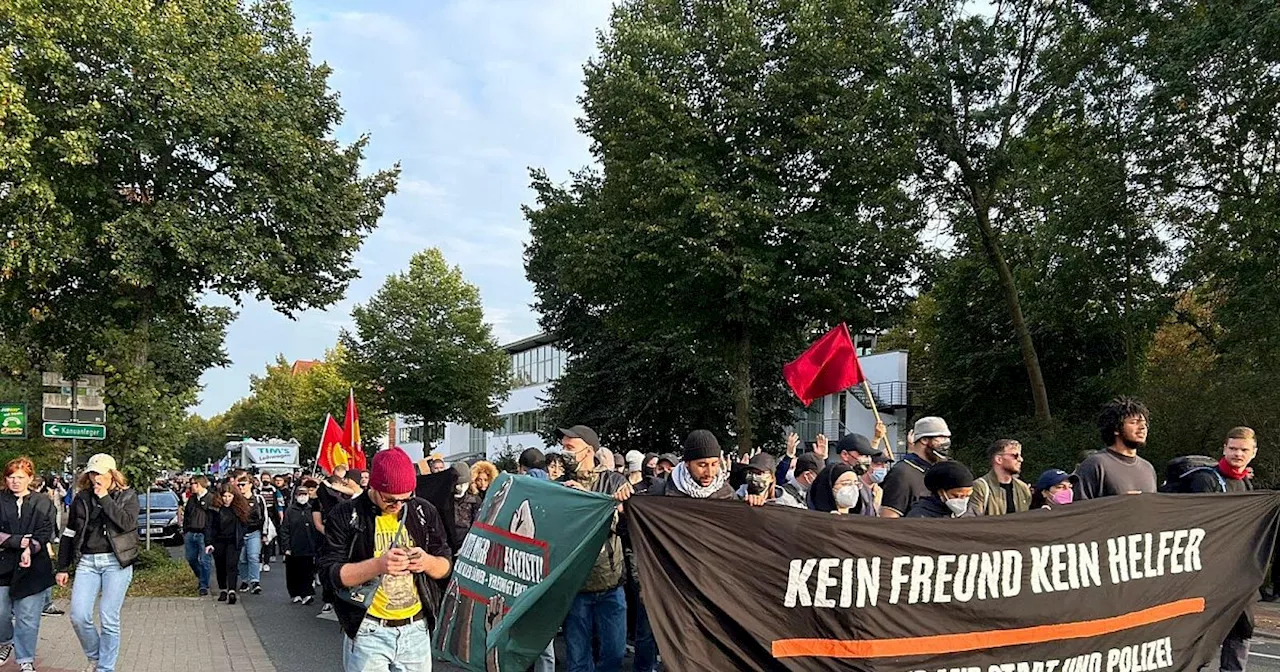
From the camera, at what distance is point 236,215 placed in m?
17.1

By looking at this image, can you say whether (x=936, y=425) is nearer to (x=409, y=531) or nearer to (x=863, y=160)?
(x=409, y=531)

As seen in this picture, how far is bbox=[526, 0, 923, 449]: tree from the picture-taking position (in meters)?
23.2

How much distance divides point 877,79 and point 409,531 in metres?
21.7

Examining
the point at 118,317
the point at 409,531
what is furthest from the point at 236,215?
the point at 409,531

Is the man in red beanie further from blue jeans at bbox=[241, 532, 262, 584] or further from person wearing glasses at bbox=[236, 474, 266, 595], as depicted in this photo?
blue jeans at bbox=[241, 532, 262, 584]

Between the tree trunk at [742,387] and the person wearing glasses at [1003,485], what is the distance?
17.8m

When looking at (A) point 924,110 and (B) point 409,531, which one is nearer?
(B) point 409,531

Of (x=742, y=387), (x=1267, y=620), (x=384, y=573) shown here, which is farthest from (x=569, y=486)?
(x=742, y=387)

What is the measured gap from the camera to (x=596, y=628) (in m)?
6.64

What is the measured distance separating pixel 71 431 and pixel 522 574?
12.6 m

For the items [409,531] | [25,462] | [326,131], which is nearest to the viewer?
[409,531]

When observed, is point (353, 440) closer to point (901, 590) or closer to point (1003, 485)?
point (1003, 485)

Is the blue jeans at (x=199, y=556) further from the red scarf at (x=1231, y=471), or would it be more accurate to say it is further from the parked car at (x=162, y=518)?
the red scarf at (x=1231, y=471)

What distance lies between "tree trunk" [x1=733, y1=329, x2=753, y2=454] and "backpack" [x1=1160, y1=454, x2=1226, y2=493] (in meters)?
17.7
